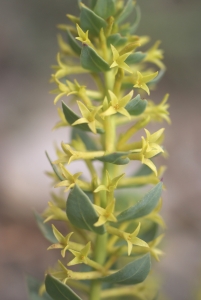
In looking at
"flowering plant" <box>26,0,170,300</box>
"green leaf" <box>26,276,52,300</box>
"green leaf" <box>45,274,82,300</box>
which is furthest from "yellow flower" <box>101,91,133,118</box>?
"green leaf" <box>26,276,52,300</box>

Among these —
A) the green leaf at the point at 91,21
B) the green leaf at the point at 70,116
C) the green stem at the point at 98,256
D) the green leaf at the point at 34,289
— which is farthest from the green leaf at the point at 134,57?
the green leaf at the point at 34,289

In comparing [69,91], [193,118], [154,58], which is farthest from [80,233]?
[193,118]

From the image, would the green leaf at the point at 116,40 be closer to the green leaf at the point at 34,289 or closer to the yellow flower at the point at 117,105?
the yellow flower at the point at 117,105

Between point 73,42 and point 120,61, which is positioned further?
point 73,42

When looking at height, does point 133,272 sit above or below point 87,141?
below

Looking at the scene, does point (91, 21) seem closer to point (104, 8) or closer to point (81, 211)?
point (104, 8)

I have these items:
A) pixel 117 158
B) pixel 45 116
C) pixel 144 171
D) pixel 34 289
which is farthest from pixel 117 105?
pixel 45 116

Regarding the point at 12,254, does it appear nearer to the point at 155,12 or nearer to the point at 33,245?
the point at 33,245
